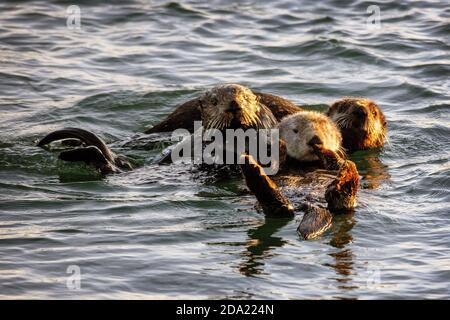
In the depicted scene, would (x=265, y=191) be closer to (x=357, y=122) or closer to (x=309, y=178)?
(x=309, y=178)

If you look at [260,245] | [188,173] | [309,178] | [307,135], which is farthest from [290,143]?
[260,245]

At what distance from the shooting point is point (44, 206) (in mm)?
6578

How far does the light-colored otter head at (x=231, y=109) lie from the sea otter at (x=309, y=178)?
26 cm

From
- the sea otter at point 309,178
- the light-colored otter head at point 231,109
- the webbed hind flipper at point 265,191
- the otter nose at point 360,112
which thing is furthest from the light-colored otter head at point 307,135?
the webbed hind flipper at point 265,191

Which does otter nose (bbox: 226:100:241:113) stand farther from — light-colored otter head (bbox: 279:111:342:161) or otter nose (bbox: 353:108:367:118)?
otter nose (bbox: 353:108:367:118)

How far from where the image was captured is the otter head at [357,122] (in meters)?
7.73

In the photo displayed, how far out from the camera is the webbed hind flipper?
558 centimetres

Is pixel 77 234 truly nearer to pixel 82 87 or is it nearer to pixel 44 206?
pixel 44 206

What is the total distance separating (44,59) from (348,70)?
155 inches

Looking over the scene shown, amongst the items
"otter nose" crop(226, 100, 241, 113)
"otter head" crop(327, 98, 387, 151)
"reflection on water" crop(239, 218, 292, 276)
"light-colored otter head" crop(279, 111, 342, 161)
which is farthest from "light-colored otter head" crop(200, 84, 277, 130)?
"reflection on water" crop(239, 218, 292, 276)

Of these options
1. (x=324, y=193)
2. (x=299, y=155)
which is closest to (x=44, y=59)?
(x=299, y=155)

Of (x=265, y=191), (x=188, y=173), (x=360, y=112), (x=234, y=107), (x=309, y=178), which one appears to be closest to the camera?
(x=265, y=191)

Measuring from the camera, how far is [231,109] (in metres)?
6.93

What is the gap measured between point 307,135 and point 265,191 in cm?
134
